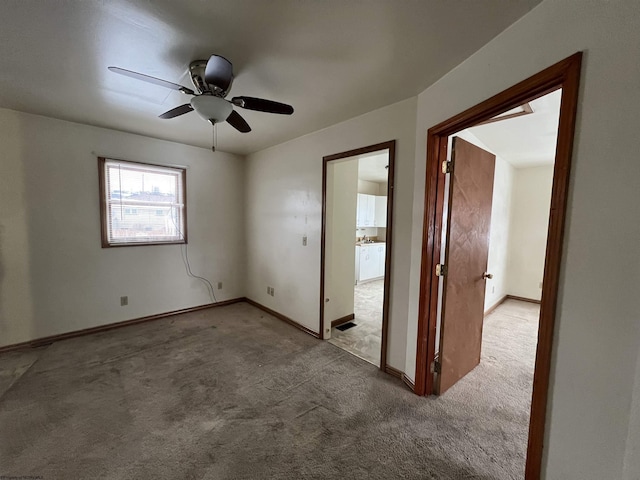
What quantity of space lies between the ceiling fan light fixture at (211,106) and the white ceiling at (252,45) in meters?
0.27

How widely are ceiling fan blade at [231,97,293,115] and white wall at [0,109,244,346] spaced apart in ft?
7.80

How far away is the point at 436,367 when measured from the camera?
208cm

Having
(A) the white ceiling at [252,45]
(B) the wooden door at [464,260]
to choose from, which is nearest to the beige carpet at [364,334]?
(B) the wooden door at [464,260]

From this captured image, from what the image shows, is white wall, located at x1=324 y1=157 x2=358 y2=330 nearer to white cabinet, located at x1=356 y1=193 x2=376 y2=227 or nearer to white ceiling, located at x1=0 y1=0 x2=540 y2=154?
white ceiling, located at x1=0 y1=0 x2=540 y2=154

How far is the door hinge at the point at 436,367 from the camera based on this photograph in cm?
207

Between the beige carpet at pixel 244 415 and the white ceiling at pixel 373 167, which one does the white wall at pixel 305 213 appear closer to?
the beige carpet at pixel 244 415

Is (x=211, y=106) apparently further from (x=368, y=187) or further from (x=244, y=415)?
(x=368, y=187)

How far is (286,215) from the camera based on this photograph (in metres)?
3.53

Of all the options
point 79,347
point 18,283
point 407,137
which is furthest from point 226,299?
point 407,137

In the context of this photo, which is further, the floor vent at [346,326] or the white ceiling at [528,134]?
the floor vent at [346,326]

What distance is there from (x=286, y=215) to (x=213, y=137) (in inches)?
54.5

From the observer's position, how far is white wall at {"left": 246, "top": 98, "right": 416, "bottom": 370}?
2242 millimetres

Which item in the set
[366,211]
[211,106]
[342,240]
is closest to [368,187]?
[366,211]

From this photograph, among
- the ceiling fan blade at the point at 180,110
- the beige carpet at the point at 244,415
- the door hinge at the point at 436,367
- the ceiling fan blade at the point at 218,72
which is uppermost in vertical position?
the ceiling fan blade at the point at 218,72
